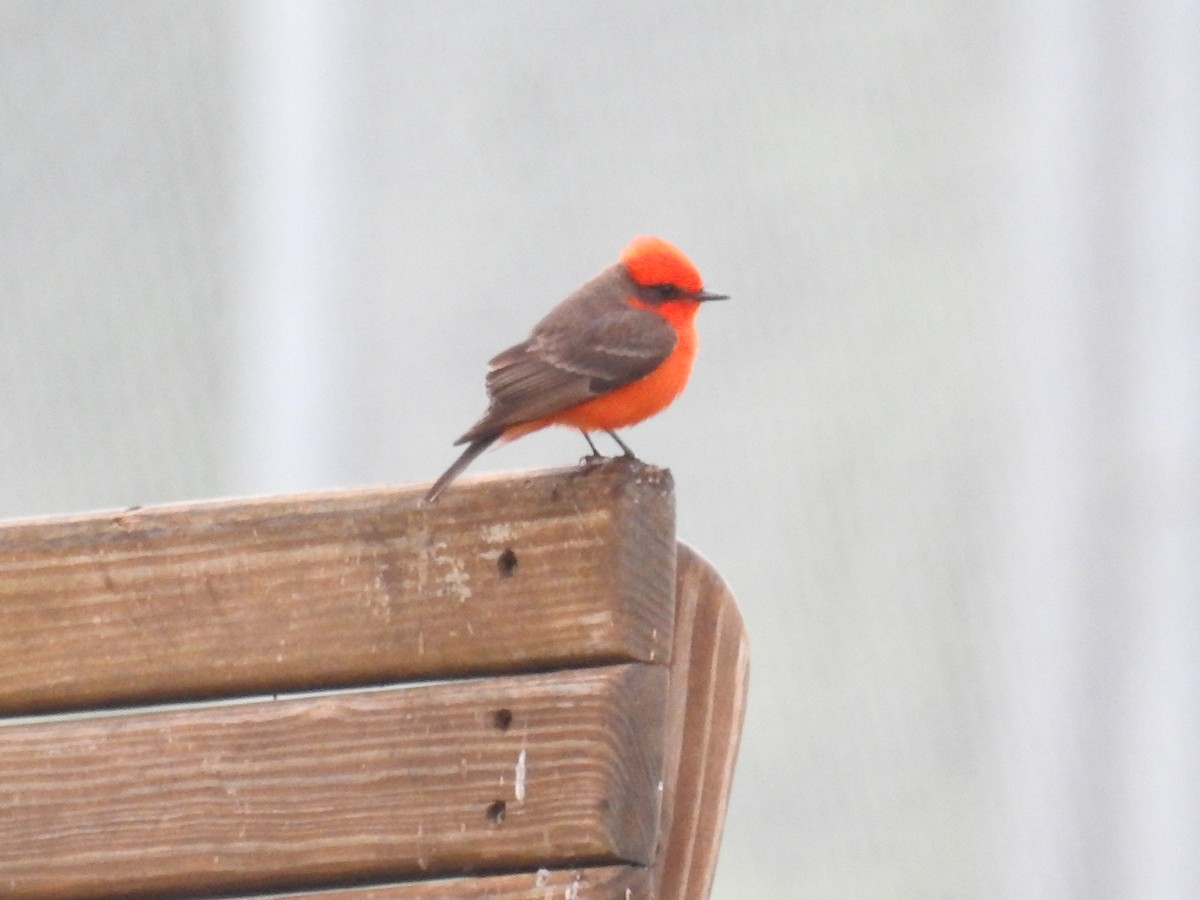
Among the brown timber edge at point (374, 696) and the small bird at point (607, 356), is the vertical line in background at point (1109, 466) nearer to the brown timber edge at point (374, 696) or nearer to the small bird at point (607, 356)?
the small bird at point (607, 356)

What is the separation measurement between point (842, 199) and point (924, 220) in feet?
0.66

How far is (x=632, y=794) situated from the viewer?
1.92 meters

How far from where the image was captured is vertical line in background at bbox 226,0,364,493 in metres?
4.93

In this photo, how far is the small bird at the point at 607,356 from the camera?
3369 mm

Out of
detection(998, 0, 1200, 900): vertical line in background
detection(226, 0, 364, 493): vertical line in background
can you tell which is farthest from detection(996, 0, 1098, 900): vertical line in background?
detection(226, 0, 364, 493): vertical line in background

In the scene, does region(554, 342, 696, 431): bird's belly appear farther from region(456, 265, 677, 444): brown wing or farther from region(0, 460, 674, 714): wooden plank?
region(0, 460, 674, 714): wooden plank

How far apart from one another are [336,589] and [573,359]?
58.6 inches

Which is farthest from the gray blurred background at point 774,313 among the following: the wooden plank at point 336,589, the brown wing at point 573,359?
the wooden plank at point 336,589

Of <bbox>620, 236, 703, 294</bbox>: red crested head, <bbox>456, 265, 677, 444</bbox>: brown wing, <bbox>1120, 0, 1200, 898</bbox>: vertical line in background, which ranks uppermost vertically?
<bbox>620, 236, 703, 294</bbox>: red crested head

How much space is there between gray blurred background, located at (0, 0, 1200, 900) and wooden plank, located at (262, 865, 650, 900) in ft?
8.54

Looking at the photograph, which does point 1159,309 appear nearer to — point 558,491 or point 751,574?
point 751,574

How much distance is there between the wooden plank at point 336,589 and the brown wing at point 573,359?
983 mm

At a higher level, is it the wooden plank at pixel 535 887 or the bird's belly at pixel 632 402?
the bird's belly at pixel 632 402

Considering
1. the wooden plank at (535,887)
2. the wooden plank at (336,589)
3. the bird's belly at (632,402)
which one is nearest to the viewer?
the wooden plank at (535,887)
